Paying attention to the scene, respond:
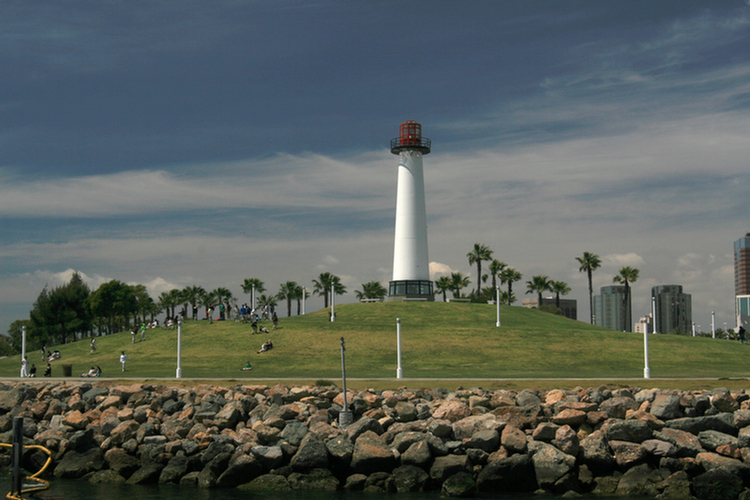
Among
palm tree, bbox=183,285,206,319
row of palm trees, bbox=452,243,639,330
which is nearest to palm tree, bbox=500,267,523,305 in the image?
row of palm trees, bbox=452,243,639,330

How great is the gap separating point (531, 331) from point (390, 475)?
38460 millimetres

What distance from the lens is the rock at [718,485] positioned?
1959 cm

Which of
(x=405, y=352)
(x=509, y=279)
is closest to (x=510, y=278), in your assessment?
(x=509, y=279)

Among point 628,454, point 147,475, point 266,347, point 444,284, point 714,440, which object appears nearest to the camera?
point 628,454

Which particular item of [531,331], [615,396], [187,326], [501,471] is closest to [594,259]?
[531,331]

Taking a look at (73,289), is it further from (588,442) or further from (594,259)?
(588,442)

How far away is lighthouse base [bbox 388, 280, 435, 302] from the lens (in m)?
73.6

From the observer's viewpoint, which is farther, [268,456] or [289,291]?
[289,291]

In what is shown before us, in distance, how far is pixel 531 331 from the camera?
2275 inches

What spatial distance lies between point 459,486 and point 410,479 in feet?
5.36

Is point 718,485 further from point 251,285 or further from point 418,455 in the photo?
point 251,285

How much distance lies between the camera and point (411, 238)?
243 feet

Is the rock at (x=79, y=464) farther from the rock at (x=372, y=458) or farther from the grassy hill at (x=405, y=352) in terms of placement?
the grassy hill at (x=405, y=352)

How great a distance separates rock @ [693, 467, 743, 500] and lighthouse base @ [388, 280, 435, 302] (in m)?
53.8
